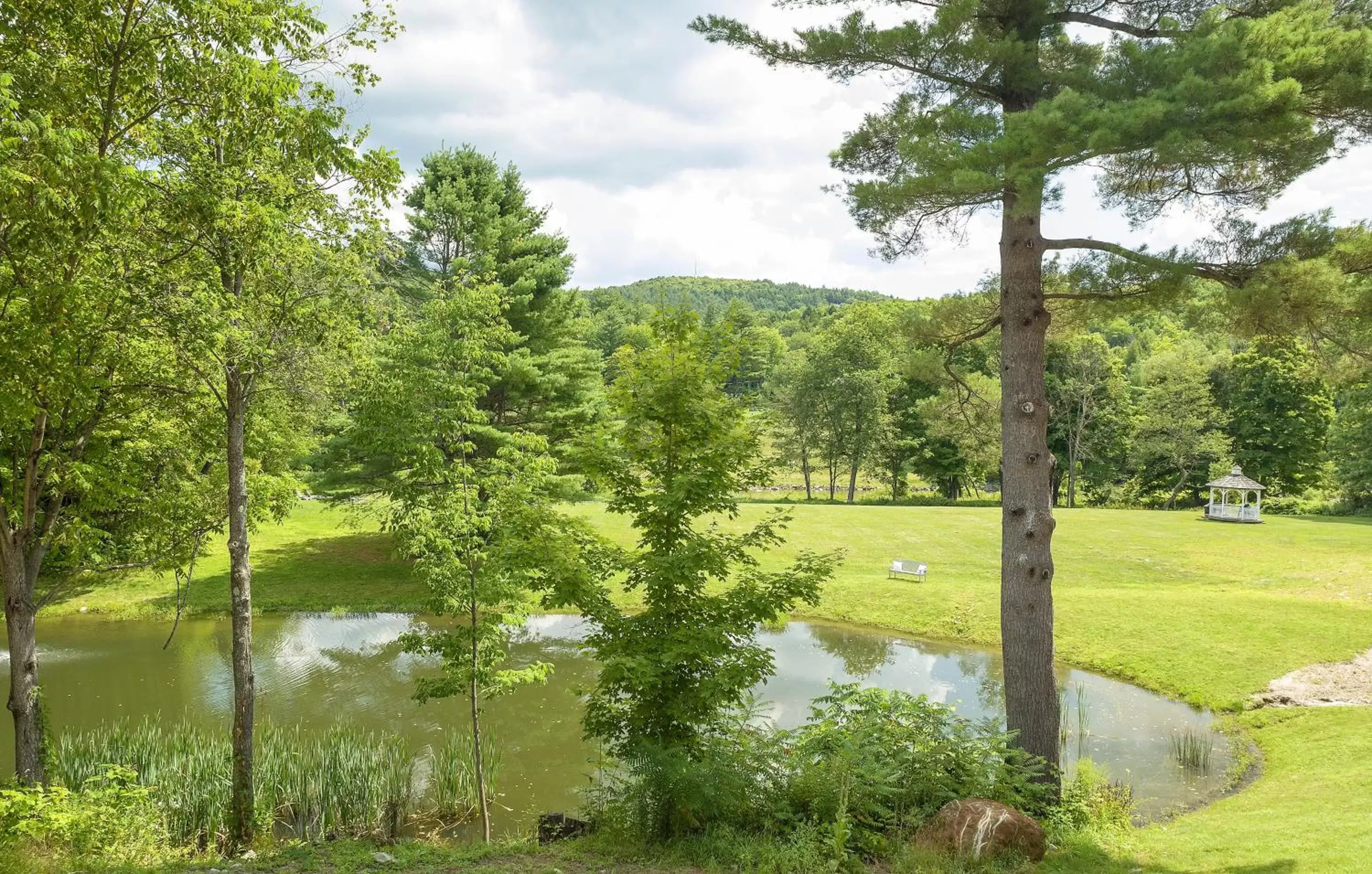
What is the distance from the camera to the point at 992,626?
16359 millimetres

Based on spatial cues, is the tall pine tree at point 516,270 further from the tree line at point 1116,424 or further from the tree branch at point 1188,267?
the tree line at point 1116,424

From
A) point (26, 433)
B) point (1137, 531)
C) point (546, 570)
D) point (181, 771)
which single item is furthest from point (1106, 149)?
point (1137, 531)

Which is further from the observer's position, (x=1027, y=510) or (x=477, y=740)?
(x=477, y=740)

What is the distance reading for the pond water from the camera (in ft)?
31.9

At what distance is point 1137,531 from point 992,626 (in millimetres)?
12425

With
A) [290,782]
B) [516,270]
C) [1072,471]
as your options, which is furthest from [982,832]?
[1072,471]

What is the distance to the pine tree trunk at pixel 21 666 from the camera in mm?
6609

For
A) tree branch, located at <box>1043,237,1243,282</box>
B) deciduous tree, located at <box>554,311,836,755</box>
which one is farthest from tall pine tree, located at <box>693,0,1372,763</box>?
deciduous tree, located at <box>554,311,836,755</box>

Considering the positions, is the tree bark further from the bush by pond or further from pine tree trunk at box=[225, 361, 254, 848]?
pine tree trunk at box=[225, 361, 254, 848]

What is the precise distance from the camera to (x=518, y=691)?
12.6 m

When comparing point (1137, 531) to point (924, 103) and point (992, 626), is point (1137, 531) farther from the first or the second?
point (924, 103)

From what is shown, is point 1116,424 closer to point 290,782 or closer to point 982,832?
point 982,832

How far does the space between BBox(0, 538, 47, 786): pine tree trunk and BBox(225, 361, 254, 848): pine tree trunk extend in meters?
1.64

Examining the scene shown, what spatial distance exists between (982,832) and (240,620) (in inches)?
279
